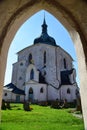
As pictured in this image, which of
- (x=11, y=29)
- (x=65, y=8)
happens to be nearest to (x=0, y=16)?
(x=11, y=29)

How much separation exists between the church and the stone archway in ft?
117

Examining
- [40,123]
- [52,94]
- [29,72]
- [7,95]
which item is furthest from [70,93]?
[40,123]

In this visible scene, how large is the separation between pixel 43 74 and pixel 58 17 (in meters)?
39.8

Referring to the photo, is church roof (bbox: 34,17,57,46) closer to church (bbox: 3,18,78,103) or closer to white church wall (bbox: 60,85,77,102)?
church (bbox: 3,18,78,103)

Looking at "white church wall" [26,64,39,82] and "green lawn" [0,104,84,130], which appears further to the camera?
"white church wall" [26,64,39,82]

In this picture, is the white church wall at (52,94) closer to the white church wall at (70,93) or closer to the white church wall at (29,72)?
the white church wall at (70,93)

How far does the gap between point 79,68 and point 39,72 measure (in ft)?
130

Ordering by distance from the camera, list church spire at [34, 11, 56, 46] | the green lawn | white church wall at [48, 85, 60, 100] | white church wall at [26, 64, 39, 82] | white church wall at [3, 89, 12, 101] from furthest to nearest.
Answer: church spire at [34, 11, 56, 46] < white church wall at [26, 64, 39, 82] < white church wall at [48, 85, 60, 100] < white church wall at [3, 89, 12, 101] < the green lawn

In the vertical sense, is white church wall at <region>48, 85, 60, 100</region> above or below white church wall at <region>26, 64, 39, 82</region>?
below

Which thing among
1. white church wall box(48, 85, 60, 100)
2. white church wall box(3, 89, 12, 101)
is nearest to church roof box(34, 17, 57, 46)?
white church wall box(48, 85, 60, 100)

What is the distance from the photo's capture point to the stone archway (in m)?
2.70

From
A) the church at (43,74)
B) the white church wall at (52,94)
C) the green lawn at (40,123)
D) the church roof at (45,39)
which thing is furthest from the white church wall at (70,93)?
the green lawn at (40,123)

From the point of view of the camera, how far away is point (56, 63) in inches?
1732

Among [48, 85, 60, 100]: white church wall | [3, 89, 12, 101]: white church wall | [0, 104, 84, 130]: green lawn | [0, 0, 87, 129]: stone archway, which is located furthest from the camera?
[48, 85, 60, 100]: white church wall
